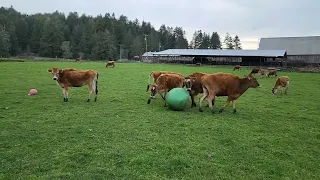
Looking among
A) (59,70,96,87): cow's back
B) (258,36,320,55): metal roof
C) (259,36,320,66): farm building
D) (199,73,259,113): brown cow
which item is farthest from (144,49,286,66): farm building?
(59,70,96,87): cow's back

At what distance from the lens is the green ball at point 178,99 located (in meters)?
12.1

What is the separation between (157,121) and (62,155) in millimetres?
4143

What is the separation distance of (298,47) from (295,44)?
4.94 ft

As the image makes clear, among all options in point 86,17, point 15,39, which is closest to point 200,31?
point 86,17

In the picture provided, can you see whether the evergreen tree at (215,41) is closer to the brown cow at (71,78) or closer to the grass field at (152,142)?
the grass field at (152,142)

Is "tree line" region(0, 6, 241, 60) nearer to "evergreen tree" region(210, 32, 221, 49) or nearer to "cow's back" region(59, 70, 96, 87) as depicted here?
"evergreen tree" region(210, 32, 221, 49)

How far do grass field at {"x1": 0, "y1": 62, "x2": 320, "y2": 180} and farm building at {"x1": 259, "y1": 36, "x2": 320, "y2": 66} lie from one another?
189 feet

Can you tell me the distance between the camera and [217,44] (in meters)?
146

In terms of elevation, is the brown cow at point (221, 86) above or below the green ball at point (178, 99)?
above

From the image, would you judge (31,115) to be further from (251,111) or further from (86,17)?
(86,17)

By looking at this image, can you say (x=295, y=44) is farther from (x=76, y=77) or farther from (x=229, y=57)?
(x=76, y=77)

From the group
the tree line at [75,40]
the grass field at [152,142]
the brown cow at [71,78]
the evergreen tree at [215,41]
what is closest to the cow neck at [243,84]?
the grass field at [152,142]

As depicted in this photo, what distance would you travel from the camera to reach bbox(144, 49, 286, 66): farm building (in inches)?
2489

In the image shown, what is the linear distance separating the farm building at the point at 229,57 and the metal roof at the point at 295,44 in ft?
27.8
